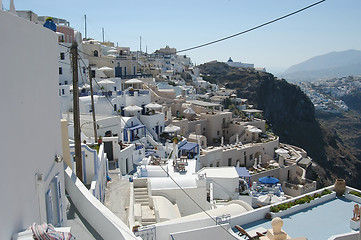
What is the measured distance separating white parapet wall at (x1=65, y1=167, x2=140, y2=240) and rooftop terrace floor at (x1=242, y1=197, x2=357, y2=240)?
268 inches

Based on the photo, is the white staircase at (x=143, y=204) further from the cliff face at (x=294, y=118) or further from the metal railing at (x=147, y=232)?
the cliff face at (x=294, y=118)

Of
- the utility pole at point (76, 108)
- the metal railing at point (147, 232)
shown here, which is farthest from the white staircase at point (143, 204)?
the utility pole at point (76, 108)

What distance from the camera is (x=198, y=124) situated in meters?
36.2

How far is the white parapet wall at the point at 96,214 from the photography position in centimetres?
610

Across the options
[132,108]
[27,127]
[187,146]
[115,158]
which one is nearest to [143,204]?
[115,158]

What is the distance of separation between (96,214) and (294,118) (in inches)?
2932

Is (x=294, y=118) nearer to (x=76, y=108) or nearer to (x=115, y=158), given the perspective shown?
(x=115, y=158)

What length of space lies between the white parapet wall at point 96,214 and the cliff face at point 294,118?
5051cm

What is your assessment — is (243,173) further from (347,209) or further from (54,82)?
(54,82)

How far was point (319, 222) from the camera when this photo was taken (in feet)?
41.9

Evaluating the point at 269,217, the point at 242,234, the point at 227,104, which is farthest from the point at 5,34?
the point at 227,104

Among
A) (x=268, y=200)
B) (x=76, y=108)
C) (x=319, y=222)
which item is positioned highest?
(x=76, y=108)

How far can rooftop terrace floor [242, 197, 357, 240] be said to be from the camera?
470 inches

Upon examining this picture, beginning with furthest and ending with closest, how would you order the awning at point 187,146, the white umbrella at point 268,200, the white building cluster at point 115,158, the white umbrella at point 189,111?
1. the white umbrella at point 189,111
2. the awning at point 187,146
3. the white umbrella at point 268,200
4. the white building cluster at point 115,158
